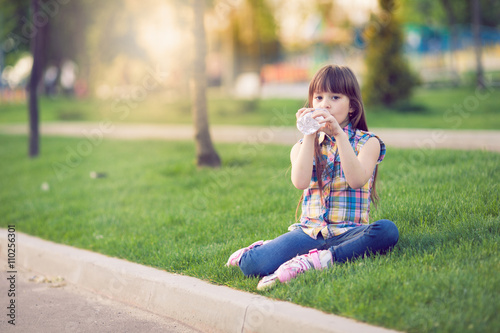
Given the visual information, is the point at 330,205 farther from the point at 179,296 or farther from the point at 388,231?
the point at 179,296

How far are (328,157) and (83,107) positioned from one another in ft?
68.1

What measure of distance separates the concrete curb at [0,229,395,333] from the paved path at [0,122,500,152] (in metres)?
4.91

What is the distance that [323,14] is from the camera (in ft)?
91.1

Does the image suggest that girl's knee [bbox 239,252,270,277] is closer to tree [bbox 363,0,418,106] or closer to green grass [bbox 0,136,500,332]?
green grass [bbox 0,136,500,332]

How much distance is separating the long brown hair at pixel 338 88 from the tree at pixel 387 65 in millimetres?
12058

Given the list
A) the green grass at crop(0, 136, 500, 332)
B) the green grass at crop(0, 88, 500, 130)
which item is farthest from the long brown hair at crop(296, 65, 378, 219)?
the green grass at crop(0, 88, 500, 130)

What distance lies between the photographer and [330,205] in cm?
363

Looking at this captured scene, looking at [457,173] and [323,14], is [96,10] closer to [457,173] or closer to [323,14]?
[323,14]

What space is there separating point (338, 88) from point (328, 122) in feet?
1.09

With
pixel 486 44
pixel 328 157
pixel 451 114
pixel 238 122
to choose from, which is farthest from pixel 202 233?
pixel 486 44

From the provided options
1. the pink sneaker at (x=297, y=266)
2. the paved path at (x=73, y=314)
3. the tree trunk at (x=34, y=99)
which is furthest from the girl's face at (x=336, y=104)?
the tree trunk at (x=34, y=99)

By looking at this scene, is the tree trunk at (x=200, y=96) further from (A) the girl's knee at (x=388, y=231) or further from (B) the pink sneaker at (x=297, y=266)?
(A) the girl's knee at (x=388, y=231)

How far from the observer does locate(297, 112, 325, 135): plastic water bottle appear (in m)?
3.32

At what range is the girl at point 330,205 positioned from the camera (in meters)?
3.54
